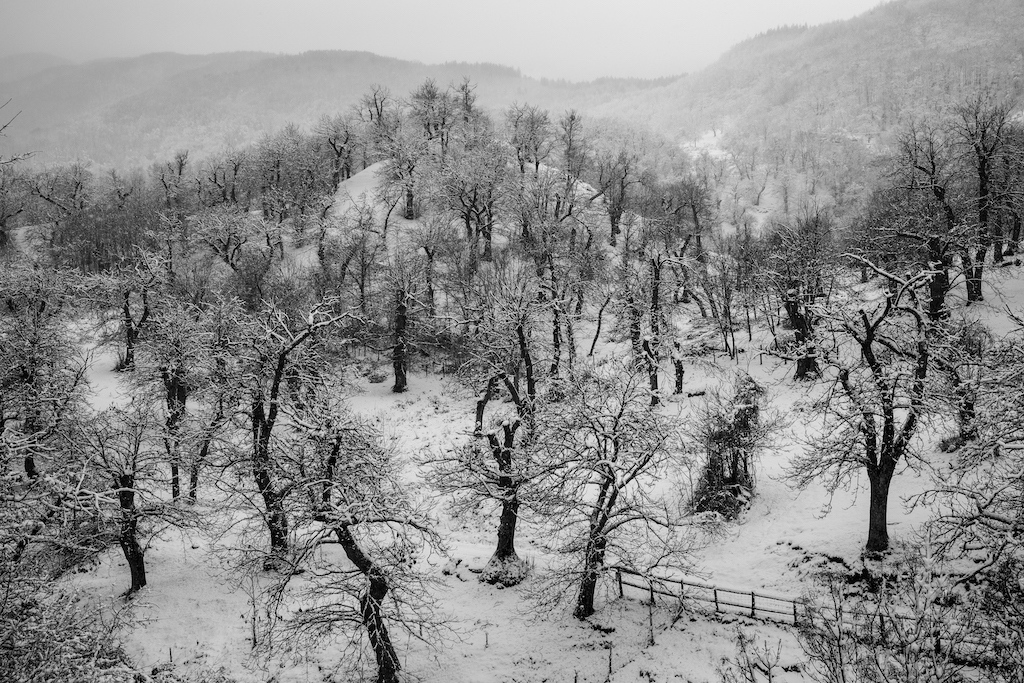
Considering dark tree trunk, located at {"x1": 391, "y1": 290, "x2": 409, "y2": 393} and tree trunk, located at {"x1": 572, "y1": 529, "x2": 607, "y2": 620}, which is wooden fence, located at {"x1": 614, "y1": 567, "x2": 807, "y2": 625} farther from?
dark tree trunk, located at {"x1": 391, "y1": 290, "x2": 409, "y2": 393}

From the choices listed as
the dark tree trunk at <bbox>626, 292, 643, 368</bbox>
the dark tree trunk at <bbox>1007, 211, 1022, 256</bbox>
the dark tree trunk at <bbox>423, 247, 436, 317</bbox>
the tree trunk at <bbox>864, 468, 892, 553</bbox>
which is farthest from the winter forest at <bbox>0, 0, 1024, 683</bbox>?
the dark tree trunk at <bbox>423, 247, 436, 317</bbox>

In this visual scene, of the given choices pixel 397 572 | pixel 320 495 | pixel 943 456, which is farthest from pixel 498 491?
pixel 943 456

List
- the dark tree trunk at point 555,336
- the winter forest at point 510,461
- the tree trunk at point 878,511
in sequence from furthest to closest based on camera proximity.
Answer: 1. the dark tree trunk at point 555,336
2. the tree trunk at point 878,511
3. the winter forest at point 510,461

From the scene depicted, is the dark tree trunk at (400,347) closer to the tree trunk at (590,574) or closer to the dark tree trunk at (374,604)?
the tree trunk at (590,574)

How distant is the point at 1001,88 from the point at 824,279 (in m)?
165

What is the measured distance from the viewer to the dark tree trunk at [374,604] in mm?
14812

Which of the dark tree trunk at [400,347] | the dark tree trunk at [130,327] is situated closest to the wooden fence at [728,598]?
the dark tree trunk at [400,347]

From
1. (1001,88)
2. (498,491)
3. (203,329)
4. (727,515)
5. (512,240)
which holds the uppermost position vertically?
(1001,88)

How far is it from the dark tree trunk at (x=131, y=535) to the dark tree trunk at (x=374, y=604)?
353 inches

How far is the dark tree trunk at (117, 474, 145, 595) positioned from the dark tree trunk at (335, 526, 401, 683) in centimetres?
898

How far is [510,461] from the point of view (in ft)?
65.6

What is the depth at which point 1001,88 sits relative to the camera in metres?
140

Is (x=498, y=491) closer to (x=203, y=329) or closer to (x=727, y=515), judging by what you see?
(x=727, y=515)

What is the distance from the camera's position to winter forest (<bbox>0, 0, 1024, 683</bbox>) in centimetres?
1438
